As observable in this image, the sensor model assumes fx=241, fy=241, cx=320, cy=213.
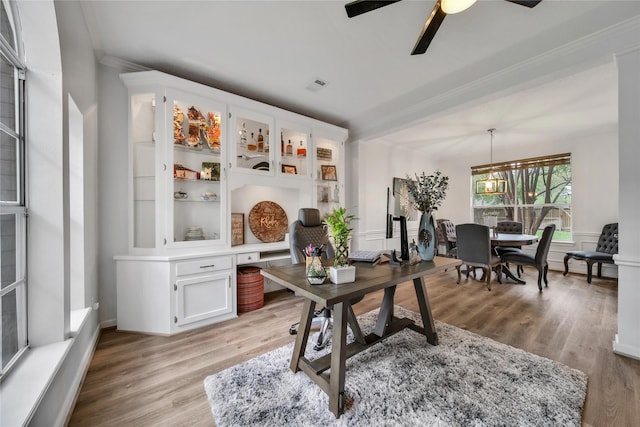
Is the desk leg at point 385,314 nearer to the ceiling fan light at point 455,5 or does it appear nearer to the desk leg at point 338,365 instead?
the desk leg at point 338,365

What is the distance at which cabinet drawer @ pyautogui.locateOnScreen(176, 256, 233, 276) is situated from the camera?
7.73ft

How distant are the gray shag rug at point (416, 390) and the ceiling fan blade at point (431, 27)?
7.78 ft

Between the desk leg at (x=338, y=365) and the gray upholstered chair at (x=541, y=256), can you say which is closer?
the desk leg at (x=338, y=365)

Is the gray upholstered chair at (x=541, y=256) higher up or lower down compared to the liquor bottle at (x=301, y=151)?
lower down

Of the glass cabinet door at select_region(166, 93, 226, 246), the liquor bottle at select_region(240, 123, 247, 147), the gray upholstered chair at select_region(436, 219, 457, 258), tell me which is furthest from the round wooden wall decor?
the gray upholstered chair at select_region(436, 219, 457, 258)

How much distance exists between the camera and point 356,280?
Answer: 151 centimetres

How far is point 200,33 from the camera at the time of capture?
2072 millimetres

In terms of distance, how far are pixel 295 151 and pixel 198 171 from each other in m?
1.33

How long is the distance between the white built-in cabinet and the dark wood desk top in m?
1.21

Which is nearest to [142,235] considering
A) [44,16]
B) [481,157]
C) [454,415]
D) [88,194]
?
[88,194]

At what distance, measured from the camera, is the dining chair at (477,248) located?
3.56m

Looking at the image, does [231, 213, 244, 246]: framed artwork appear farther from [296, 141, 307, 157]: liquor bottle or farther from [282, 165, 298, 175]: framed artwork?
[296, 141, 307, 157]: liquor bottle

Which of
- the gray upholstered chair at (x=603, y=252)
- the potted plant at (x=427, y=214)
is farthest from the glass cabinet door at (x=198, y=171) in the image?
the gray upholstered chair at (x=603, y=252)

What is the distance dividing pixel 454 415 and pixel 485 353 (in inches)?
32.1
